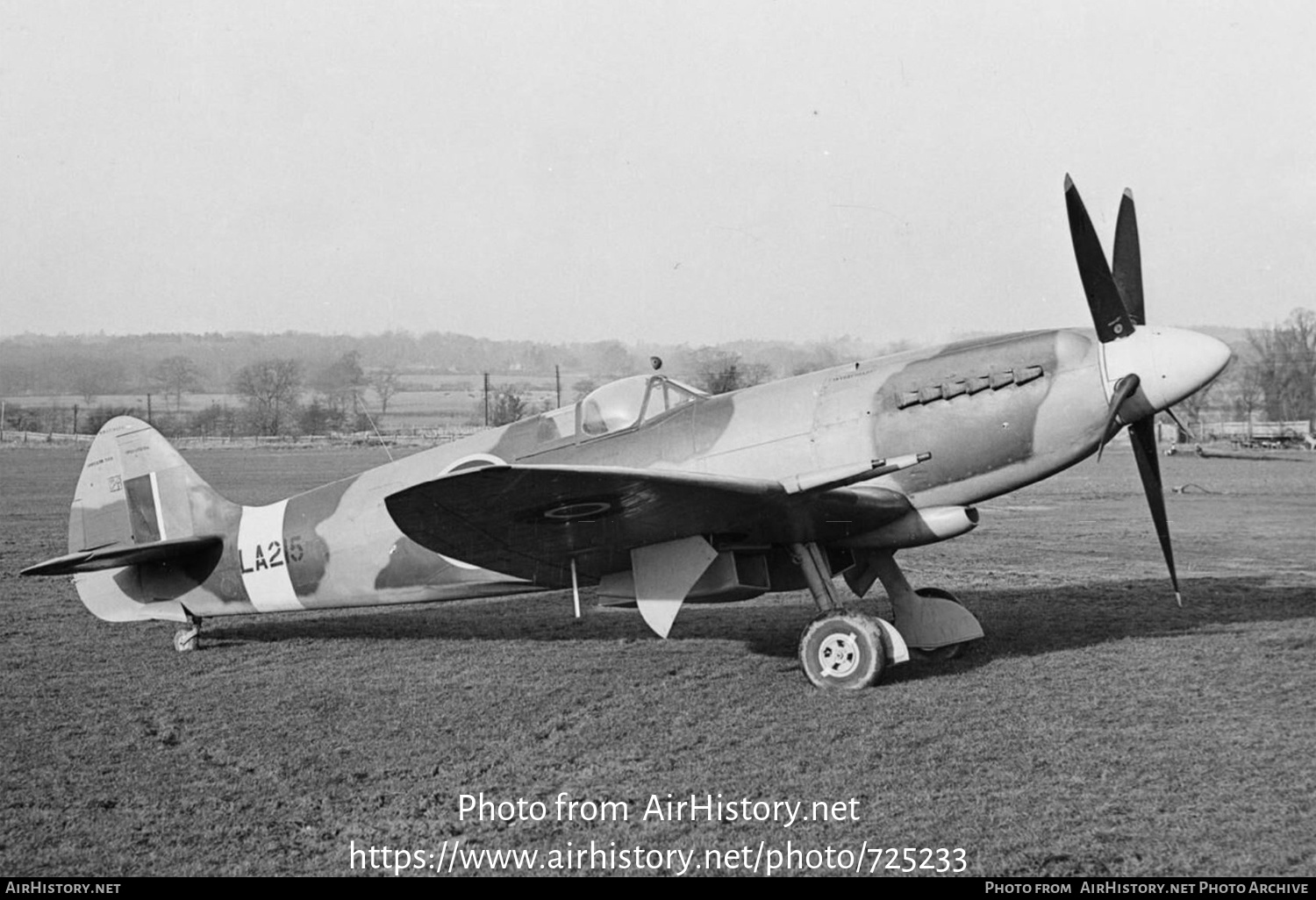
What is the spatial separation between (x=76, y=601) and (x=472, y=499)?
6.50 m

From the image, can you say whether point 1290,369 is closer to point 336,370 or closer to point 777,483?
point 336,370

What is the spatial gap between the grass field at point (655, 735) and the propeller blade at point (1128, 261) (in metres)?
2.28

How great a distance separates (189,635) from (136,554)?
0.72 metres

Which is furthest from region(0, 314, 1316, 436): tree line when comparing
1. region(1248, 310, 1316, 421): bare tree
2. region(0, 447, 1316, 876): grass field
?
region(0, 447, 1316, 876): grass field

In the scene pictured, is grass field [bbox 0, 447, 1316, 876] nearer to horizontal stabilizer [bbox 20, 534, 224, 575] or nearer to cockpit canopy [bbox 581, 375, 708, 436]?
horizontal stabilizer [bbox 20, 534, 224, 575]

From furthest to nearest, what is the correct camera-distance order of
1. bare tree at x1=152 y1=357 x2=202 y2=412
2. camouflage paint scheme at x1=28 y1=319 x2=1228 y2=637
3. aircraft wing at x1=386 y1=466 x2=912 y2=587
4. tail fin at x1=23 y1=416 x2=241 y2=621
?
bare tree at x1=152 y1=357 x2=202 y2=412 < tail fin at x1=23 y1=416 x2=241 y2=621 < camouflage paint scheme at x1=28 y1=319 x2=1228 y2=637 < aircraft wing at x1=386 y1=466 x2=912 y2=587

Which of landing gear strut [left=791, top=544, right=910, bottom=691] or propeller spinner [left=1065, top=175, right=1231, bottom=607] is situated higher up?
propeller spinner [left=1065, top=175, right=1231, bottom=607]

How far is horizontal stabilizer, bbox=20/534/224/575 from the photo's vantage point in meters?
7.68

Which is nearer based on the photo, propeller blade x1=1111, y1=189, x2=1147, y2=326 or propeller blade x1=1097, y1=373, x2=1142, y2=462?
propeller blade x1=1097, y1=373, x2=1142, y2=462

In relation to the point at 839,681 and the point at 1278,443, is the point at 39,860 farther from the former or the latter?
the point at 1278,443

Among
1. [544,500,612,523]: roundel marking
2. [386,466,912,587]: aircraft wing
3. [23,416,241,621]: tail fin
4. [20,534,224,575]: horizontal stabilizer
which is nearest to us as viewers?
[386,466,912,587]: aircraft wing

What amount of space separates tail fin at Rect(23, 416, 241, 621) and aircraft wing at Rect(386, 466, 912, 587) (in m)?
2.57

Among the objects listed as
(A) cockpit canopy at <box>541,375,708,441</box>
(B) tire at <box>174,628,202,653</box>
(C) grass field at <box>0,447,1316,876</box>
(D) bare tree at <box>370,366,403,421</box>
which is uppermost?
(D) bare tree at <box>370,366,403,421</box>
